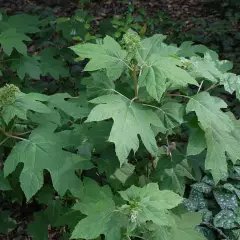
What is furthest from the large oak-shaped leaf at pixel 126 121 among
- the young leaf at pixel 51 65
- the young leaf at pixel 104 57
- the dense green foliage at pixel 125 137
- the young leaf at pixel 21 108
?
the young leaf at pixel 51 65

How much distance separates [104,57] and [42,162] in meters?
0.71

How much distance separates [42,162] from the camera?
2385 millimetres

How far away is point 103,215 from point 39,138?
0.61 m

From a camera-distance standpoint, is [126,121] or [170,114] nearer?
[126,121]

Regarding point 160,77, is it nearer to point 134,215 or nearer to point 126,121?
point 126,121

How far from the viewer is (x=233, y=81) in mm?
2445

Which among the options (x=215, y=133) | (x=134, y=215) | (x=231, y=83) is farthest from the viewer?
(x=231, y=83)

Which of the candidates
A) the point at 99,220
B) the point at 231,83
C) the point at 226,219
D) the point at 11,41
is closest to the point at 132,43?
the point at 231,83

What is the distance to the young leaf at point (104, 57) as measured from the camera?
2291mm

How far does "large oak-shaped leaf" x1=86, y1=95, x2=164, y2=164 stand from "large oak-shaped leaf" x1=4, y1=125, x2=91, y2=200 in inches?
16.1

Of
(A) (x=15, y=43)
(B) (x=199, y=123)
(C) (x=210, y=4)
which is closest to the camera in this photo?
(B) (x=199, y=123)

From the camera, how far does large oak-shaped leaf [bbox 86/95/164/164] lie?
2127mm

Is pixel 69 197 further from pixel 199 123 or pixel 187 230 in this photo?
pixel 199 123

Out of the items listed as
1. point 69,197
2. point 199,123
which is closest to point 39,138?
point 69,197
